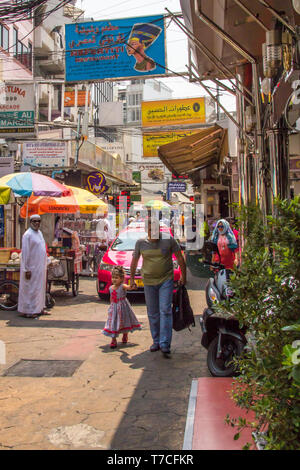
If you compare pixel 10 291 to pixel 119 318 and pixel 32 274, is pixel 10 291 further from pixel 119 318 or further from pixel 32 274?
pixel 119 318

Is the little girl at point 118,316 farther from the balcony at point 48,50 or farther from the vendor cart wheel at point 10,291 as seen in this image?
the balcony at point 48,50

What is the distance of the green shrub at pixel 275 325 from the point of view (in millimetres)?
1888

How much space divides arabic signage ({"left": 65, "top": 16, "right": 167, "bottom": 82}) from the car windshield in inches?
167

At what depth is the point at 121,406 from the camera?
4441 millimetres

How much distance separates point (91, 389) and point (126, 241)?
6757 mm

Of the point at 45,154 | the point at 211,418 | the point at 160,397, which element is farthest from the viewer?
the point at 45,154

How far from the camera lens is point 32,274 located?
8.77 metres

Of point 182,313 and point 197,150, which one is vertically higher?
point 197,150

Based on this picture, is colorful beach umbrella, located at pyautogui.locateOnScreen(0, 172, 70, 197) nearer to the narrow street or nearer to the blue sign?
the narrow street

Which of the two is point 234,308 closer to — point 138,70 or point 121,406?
point 121,406

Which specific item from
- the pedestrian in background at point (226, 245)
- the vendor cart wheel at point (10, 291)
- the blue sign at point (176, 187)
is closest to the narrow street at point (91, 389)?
the vendor cart wheel at point (10, 291)

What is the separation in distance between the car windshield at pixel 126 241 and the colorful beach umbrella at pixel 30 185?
1952mm

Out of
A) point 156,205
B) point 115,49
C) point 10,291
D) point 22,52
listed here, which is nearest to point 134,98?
point 22,52

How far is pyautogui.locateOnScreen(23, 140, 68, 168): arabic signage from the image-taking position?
17469 mm
